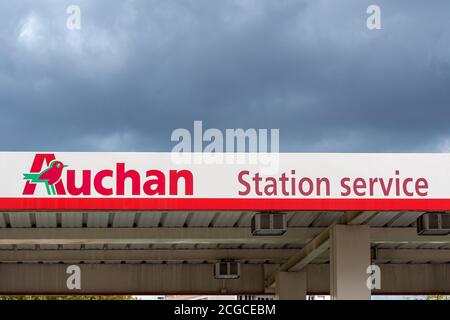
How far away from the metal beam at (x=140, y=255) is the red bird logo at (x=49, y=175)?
929 cm

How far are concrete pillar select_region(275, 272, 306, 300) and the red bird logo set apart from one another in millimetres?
11783

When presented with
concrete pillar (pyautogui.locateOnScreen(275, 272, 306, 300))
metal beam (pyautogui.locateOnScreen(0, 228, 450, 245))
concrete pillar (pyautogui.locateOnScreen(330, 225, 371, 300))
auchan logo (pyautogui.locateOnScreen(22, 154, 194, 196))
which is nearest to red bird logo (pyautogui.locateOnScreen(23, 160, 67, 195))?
auchan logo (pyautogui.locateOnScreen(22, 154, 194, 196))

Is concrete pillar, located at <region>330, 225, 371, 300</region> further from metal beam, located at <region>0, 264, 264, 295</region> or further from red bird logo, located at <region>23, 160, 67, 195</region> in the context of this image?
metal beam, located at <region>0, 264, 264, 295</region>

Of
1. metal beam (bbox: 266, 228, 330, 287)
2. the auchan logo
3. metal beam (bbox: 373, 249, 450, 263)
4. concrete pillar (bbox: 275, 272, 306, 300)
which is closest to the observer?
the auchan logo

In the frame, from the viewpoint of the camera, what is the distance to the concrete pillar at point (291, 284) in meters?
26.2

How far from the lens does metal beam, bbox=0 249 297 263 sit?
2480 centimetres

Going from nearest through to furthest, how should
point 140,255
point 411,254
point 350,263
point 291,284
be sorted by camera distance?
point 350,263 < point 411,254 < point 140,255 < point 291,284

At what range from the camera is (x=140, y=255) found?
25.4 metres

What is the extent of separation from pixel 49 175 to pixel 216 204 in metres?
2.88

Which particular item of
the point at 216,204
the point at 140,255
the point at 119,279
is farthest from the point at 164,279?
the point at 216,204

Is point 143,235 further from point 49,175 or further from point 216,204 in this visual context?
point 49,175
